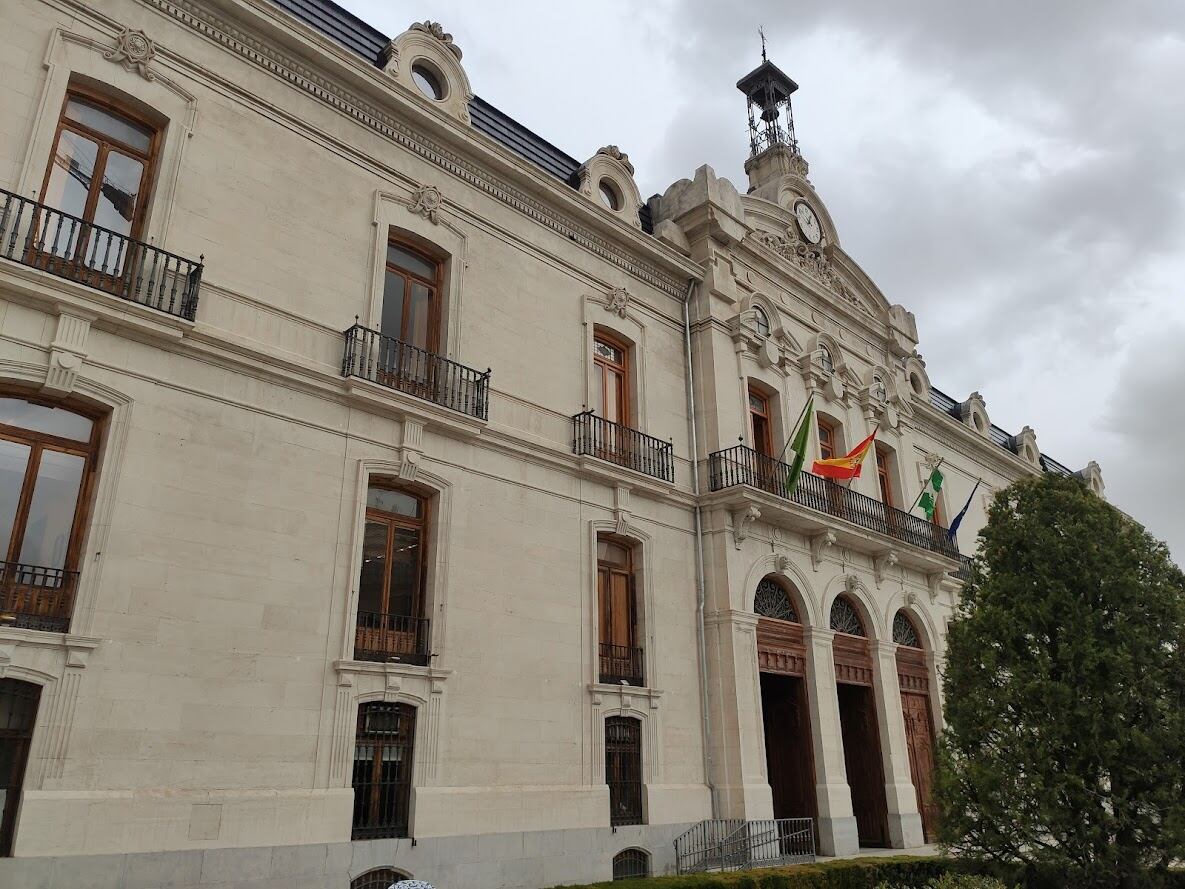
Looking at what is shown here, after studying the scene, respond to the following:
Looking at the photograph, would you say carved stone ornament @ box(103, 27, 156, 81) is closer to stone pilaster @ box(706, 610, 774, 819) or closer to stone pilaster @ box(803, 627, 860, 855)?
stone pilaster @ box(706, 610, 774, 819)

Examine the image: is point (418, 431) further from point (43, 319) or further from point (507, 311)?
point (43, 319)

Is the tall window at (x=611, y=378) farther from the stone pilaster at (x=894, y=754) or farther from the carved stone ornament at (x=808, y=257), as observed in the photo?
the stone pilaster at (x=894, y=754)

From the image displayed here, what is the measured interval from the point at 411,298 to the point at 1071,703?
428 inches

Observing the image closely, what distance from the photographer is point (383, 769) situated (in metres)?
11.2

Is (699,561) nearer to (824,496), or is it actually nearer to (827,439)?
(824,496)

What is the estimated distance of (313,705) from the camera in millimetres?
10641

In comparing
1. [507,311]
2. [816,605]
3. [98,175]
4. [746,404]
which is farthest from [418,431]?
[816,605]

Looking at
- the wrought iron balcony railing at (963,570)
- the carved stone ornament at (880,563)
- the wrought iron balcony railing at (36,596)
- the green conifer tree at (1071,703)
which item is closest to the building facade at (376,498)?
the wrought iron balcony railing at (36,596)

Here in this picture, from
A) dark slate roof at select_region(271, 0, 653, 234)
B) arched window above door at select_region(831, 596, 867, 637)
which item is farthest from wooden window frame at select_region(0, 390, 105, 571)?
arched window above door at select_region(831, 596, 867, 637)

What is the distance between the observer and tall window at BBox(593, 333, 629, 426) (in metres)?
16.5

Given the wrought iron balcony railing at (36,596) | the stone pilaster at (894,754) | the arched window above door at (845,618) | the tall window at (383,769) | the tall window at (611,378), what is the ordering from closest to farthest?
the wrought iron balcony railing at (36,596) < the tall window at (383,769) < the tall window at (611,378) < the stone pilaster at (894,754) < the arched window above door at (845,618)

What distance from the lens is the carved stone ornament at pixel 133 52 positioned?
432 inches

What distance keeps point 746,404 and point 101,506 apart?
41.6 ft

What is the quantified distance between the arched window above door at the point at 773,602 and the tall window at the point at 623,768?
3.90m
